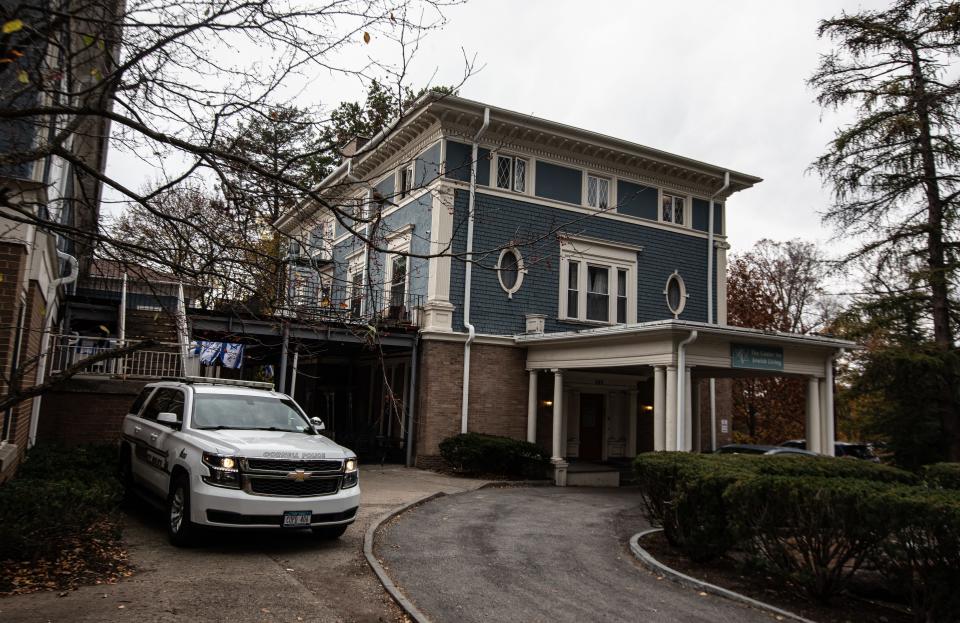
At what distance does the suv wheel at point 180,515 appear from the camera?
7.96 meters

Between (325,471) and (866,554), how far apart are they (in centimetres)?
614

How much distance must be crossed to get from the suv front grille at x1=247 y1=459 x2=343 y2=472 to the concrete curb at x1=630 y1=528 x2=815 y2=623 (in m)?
4.27

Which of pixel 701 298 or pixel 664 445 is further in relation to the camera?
pixel 701 298

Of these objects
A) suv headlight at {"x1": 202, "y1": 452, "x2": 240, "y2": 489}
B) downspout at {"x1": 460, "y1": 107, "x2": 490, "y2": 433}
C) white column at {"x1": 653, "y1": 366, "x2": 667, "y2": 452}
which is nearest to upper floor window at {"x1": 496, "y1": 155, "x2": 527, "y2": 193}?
downspout at {"x1": 460, "y1": 107, "x2": 490, "y2": 433}

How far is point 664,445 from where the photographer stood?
16.2 m

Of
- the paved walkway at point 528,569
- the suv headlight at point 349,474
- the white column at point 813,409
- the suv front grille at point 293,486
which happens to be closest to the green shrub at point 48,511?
the suv front grille at point 293,486

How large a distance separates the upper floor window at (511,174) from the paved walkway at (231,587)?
13.4 m

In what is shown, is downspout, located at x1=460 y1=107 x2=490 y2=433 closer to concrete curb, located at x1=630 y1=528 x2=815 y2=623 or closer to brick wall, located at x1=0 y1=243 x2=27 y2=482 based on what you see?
concrete curb, located at x1=630 y1=528 x2=815 y2=623

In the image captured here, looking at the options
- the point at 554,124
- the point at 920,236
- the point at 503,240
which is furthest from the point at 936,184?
the point at 503,240

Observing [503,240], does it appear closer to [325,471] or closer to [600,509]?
[600,509]

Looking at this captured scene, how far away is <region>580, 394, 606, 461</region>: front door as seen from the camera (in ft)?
73.9

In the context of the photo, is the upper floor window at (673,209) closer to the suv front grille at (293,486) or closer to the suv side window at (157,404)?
the suv side window at (157,404)

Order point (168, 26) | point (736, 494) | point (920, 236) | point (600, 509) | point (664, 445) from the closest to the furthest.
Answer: point (168, 26), point (736, 494), point (600, 509), point (664, 445), point (920, 236)

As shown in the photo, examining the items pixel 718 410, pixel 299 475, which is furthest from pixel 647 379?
pixel 299 475
